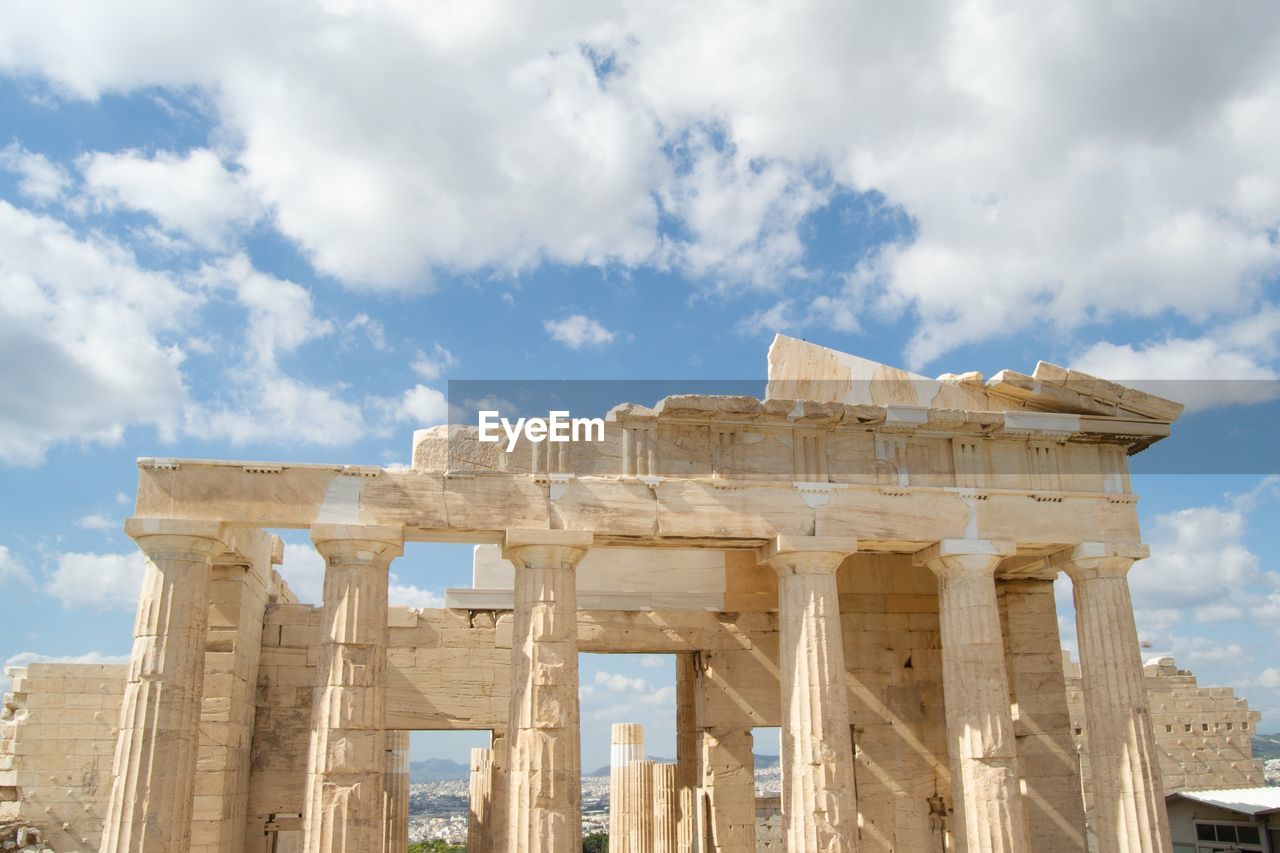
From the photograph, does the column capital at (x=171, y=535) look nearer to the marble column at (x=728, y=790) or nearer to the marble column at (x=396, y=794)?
the marble column at (x=396, y=794)

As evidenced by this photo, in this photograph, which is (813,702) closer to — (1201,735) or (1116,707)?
(1116,707)

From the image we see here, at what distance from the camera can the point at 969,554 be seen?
14.8 metres

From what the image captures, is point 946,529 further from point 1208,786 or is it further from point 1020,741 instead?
point 1208,786

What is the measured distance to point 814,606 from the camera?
14.2 m

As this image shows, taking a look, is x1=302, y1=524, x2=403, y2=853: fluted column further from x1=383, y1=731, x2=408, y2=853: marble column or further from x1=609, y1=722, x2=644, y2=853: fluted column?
x1=609, y1=722, x2=644, y2=853: fluted column

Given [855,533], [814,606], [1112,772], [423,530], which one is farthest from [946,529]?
[423,530]

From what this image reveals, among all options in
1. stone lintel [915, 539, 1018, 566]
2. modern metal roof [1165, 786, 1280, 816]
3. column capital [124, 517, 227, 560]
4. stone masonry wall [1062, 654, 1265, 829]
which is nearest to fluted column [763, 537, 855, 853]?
stone lintel [915, 539, 1018, 566]

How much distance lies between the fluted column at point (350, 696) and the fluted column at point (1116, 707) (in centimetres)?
953

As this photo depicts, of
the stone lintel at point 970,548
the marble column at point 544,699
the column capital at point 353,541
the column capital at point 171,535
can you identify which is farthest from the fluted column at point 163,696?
the stone lintel at point 970,548

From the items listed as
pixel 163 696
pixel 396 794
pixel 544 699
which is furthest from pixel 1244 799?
pixel 163 696

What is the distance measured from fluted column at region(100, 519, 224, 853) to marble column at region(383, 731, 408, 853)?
25.0 feet

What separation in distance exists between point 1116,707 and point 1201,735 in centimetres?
1171

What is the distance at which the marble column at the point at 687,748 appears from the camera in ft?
59.7

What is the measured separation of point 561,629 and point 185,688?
4.52 meters
